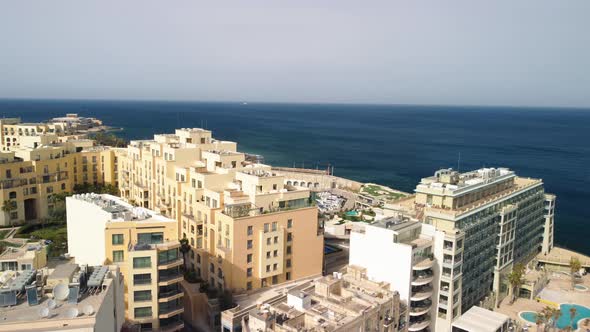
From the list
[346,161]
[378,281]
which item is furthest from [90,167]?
[346,161]

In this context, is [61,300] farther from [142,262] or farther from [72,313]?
[142,262]

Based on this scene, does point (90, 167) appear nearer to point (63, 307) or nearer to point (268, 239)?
point (268, 239)

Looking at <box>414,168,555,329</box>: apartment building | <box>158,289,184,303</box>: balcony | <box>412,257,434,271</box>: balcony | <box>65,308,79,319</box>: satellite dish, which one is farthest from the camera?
<box>414,168,555,329</box>: apartment building

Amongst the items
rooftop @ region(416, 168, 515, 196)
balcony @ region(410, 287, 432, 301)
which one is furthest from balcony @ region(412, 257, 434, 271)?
rooftop @ region(416, 168, 515, 196)

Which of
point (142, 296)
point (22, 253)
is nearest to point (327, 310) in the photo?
point (142, 296)

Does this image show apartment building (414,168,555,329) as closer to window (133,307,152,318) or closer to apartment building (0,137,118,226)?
window (133,307,152,318)

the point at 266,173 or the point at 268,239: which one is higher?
the point at 266,173

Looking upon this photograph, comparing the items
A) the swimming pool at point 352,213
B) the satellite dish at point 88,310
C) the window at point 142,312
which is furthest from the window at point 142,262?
the swimming pool at point 352,213
